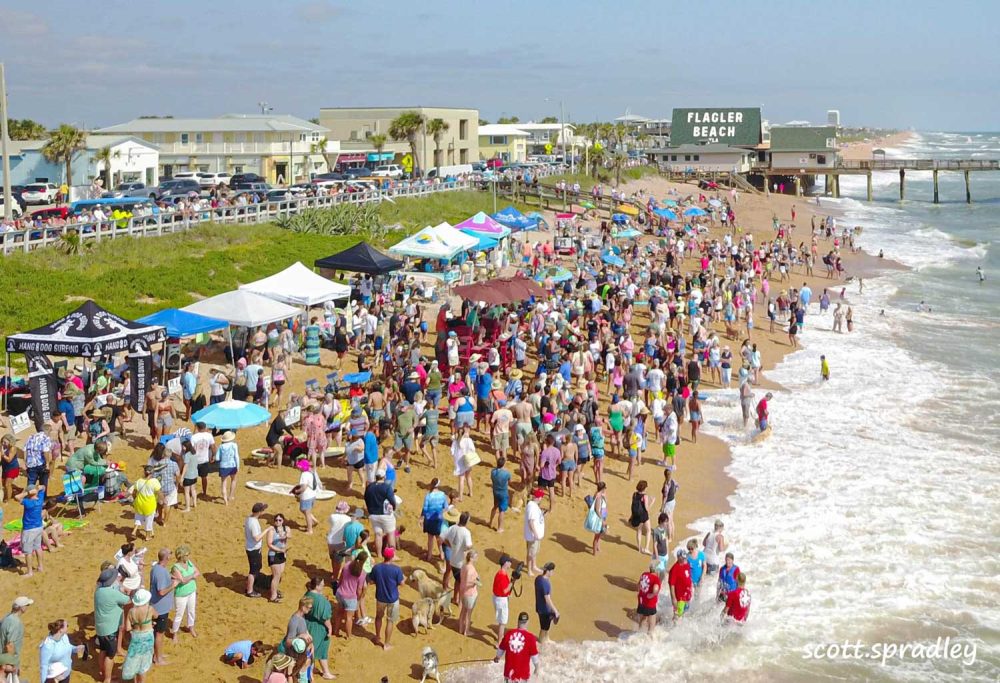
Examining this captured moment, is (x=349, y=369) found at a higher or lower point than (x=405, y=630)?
higher

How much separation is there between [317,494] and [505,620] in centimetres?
378

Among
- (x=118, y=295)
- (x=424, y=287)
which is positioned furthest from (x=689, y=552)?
(x=118, y=295)

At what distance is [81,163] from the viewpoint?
48.5m

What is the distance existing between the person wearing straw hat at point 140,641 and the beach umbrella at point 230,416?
4.14 metres

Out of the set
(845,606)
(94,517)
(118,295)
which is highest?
(118,295)

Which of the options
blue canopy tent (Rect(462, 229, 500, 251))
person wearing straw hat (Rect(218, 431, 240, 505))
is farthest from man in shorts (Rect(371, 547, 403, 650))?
blue canopy tent (Rect(462, 229, 500, 251))

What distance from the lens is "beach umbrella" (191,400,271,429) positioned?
544 inches

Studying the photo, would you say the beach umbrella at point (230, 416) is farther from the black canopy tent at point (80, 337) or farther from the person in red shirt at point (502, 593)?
the person in red shirt at point (502, 593)

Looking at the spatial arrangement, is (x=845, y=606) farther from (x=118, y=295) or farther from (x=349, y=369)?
(x=118, y=295)

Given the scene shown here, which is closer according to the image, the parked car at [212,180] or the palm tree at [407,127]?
the parked car at [212,180]

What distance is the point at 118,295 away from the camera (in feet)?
83.8

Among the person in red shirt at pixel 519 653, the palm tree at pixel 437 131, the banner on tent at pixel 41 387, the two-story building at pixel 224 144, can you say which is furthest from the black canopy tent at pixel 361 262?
the palm tree at pixel 437 131

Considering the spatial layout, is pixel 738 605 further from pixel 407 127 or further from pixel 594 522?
pixel 407 127

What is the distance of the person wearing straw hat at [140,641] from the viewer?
31.6ft
